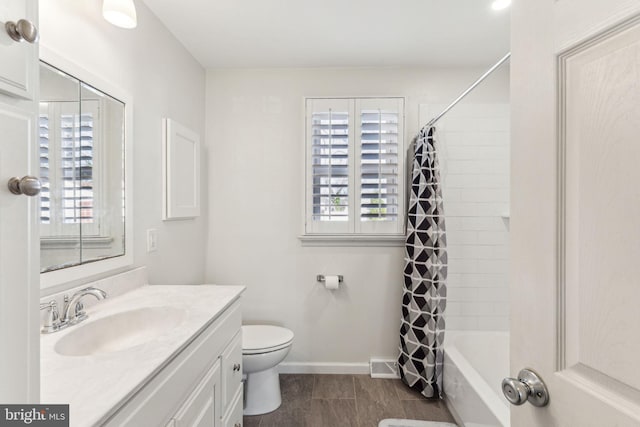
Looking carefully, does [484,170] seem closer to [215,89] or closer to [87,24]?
[215,89]

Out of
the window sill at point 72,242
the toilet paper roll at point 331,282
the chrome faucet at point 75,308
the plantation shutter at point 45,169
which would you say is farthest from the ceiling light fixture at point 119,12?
the toilet paper roll at point 331,282

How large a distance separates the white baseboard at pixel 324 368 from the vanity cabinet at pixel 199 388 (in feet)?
2.97

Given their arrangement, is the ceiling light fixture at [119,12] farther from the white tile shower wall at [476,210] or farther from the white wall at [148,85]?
the white tile shower wall at [476,210]

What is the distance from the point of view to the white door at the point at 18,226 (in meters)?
0.48

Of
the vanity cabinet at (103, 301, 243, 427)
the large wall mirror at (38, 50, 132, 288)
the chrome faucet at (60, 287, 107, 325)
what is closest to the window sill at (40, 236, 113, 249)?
the large wall mirror at (38, 50, 132, 288)

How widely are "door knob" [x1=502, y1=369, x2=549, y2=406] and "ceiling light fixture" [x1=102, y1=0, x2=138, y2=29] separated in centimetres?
181

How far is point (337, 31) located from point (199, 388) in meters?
2.04

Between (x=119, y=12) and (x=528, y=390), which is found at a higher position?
(x=119, y=12)

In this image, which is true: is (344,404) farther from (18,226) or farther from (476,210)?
(18,226)

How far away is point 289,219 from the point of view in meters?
2.52

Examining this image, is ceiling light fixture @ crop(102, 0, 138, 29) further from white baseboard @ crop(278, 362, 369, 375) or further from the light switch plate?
white baseboard @ crop(278, 362, 369, 375)

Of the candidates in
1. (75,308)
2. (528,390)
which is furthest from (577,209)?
(75,308)

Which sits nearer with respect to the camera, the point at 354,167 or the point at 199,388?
the point at 199,388

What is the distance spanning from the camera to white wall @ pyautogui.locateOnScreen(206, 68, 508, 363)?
2477mm
